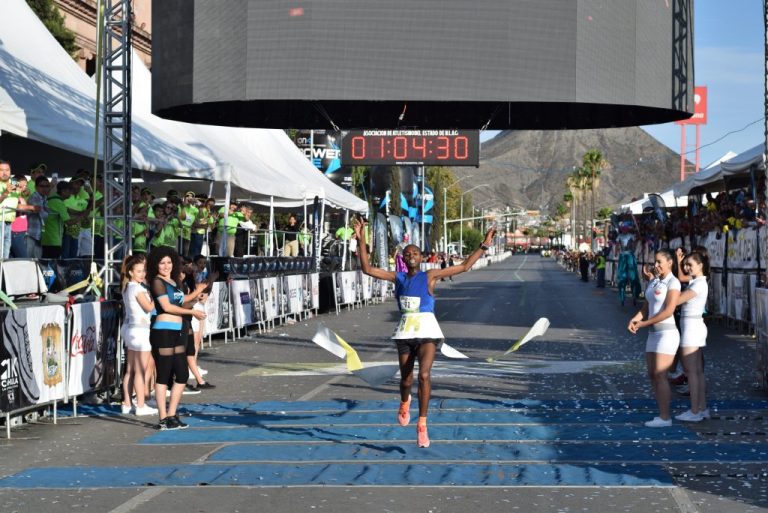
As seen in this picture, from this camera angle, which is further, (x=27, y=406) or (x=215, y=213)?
(x=215, y=213)

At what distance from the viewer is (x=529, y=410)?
13.6 meters

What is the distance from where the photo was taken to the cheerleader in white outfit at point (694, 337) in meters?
12.6

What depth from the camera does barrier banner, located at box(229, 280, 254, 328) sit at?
83.3 ft

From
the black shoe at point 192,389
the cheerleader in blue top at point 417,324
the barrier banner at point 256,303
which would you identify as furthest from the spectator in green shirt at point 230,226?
the cheerleader in blue top at point 417,324

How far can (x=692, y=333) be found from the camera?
1287 centimetres

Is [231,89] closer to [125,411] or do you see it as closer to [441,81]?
[441,81]

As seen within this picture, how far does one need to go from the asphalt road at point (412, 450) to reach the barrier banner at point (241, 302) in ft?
20.4

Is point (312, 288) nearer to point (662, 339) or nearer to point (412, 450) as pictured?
point (662, 339)

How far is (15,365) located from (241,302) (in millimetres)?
14013

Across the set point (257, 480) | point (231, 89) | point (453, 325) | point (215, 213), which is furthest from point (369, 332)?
point (257, 480)

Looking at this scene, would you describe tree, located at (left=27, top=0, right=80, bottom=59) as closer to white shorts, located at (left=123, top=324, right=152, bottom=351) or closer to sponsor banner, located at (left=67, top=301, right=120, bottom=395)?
sponsor banner, located at (left=67, top=301, right=120, bottom=395)

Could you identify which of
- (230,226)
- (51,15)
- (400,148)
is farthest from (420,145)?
(51,15)

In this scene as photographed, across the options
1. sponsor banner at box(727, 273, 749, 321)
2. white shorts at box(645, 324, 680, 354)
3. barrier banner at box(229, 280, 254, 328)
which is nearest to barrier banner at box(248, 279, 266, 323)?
barrier banner at box(229, 280, 254, 328)

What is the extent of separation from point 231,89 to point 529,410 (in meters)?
8.78
